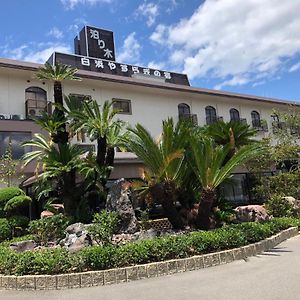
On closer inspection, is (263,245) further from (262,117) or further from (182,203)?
(262,117)

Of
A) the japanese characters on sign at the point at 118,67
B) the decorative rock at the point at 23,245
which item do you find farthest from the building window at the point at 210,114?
the decorative rock at the point at 23,245

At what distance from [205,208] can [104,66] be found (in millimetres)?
20647

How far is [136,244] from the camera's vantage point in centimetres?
918

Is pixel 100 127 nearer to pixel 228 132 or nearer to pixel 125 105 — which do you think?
pixel 228 132

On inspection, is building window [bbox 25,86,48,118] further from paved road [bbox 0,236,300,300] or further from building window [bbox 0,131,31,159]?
paved road [bbox 0,236,300,300]

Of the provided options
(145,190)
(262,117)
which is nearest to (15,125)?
(145,190)

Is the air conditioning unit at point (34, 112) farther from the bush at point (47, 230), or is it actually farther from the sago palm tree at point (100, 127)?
the bush at point (47, 230)

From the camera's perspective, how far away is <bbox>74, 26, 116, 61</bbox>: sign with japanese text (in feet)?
106

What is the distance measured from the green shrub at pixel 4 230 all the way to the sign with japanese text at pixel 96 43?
815 inches

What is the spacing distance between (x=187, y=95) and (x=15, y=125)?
14610 millimetres

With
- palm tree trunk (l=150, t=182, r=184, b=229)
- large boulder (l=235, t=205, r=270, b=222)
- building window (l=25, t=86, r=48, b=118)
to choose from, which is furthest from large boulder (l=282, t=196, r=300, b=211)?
building window (l=25, t=86, r=48, b=118)

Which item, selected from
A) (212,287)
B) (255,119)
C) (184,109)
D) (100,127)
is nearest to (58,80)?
(100,127)

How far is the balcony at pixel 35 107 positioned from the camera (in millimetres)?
23859

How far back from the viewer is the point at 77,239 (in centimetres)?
1043
